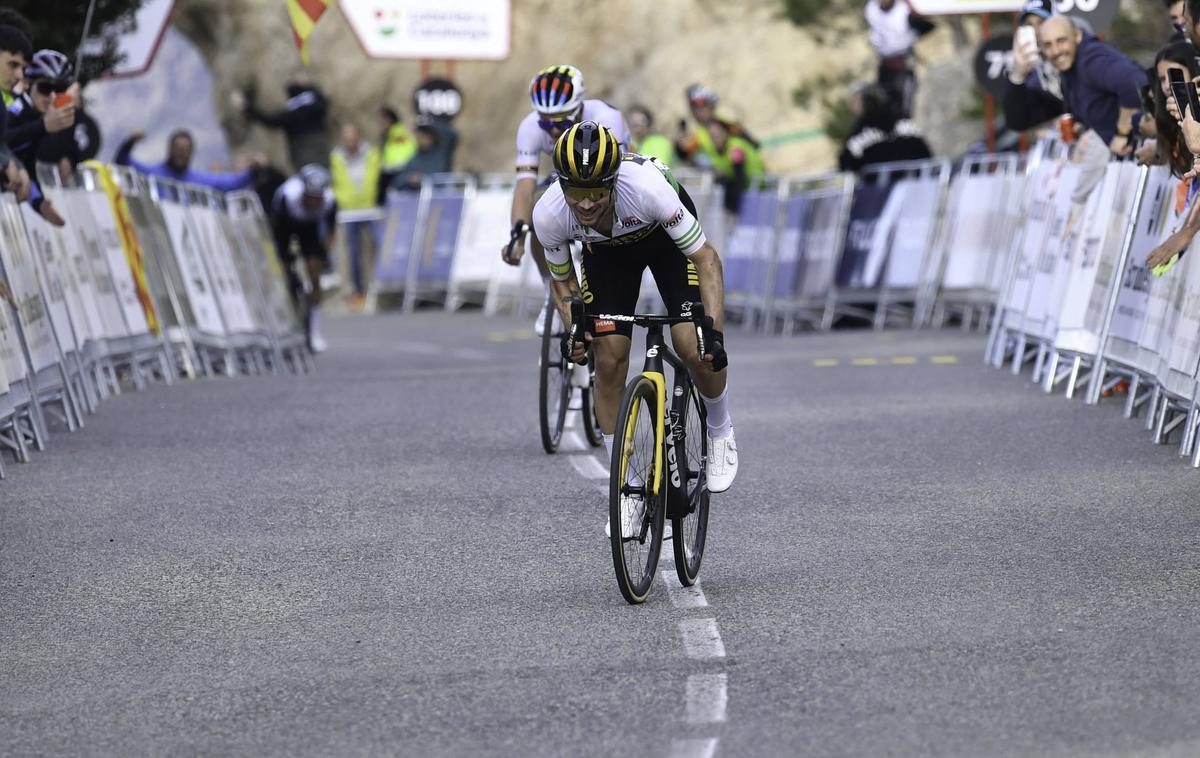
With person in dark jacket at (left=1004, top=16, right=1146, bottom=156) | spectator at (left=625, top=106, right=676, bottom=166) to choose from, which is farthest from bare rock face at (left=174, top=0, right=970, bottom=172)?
person in dark jacket at (left=1004, top=16, right=1146, bottom=156)

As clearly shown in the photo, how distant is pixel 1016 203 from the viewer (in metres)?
20.4

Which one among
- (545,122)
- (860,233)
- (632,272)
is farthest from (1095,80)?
(860,233)

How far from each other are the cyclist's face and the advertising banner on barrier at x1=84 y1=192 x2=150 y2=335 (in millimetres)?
9132

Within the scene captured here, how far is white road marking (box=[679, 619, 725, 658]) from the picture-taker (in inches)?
271

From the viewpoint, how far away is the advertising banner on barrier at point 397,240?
30597 millimetres

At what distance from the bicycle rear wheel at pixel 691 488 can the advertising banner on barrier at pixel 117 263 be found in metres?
8.94

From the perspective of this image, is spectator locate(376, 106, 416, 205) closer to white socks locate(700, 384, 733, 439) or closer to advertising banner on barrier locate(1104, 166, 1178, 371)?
advertising banner on barrier locate(1104, 166, 1178, 371)

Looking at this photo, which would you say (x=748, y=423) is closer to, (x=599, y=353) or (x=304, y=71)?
(x=599, y=353)

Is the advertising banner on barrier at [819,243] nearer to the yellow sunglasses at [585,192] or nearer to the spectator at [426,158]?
the spectator at [426,158]

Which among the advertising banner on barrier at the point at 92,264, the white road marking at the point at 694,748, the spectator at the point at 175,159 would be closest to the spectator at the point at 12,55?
the advertising banner on barrier at the point at 92,264

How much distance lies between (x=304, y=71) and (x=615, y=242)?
3347cm

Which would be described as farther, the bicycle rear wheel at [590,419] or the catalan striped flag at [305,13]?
the catalan striped flag at [305,13]

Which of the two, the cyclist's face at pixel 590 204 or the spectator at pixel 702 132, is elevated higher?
the cyclist's face at pixel 590 204

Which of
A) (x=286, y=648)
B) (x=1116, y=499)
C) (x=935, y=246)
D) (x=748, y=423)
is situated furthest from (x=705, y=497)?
(x=935, y=246)
